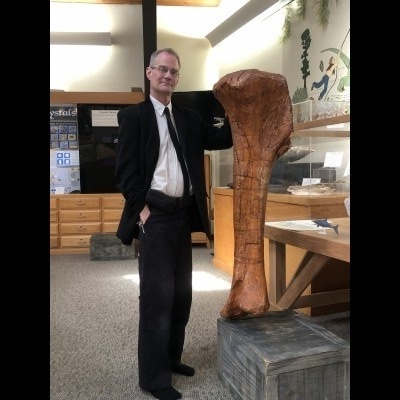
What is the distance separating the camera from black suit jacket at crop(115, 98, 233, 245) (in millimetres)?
1895

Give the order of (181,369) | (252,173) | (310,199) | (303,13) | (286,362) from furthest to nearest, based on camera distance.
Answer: (303,13) < (310,199) < (181,369) < (252,173) < (286,362)

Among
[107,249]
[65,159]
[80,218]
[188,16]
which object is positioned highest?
[188,16]

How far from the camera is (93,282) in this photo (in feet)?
13.8

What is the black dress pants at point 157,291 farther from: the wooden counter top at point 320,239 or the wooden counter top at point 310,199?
the wooden counter top at point 310,199

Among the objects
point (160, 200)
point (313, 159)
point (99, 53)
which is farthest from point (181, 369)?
point (99, 53)

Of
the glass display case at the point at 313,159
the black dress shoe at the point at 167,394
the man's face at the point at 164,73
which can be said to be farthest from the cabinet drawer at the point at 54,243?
the man's face at the point at 164,73

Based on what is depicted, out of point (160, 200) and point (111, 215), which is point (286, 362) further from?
point (111, 215)

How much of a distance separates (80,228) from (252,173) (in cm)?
427

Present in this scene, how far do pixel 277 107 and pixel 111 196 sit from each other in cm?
415

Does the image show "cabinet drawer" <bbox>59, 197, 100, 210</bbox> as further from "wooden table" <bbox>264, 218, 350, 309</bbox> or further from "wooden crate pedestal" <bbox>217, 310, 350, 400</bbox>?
"wooden crate pedestal" <bbox>217, 310, 350, 400</bbox>

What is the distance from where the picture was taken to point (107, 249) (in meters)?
5.23

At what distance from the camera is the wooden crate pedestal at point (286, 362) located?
156cm
